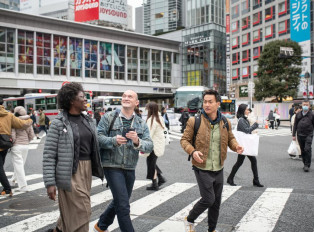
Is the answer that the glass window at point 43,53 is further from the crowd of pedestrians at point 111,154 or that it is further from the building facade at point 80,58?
the crowd of pedestrians at point 111,154

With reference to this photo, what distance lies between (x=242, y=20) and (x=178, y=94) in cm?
4112

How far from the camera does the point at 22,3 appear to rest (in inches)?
4358

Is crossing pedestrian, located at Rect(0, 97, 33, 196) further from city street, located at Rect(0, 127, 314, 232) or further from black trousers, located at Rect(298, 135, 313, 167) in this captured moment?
black trousers, located at Rect(298, 135, 313, 167)

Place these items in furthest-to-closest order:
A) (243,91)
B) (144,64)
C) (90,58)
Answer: (243,91)
(144,64)
(90,58)

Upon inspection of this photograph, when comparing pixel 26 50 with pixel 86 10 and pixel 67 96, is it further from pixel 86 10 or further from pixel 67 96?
pixel 67 96

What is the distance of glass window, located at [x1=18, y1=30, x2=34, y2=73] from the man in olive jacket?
4564cm

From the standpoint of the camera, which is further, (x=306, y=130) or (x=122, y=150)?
(x=306, y=130)

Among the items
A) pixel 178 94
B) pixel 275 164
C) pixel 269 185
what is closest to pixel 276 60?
pixel 178 94

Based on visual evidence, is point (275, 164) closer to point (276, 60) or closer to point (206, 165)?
point (206, 165)

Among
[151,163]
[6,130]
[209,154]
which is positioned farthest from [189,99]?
[209,154]

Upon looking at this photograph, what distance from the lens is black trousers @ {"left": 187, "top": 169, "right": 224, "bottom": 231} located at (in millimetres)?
4078

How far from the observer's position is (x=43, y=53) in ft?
157

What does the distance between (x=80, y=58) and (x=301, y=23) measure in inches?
1225

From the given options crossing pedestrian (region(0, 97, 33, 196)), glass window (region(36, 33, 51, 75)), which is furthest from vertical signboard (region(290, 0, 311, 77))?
crossing pedestrian (region(0, 97, 33, 196))
